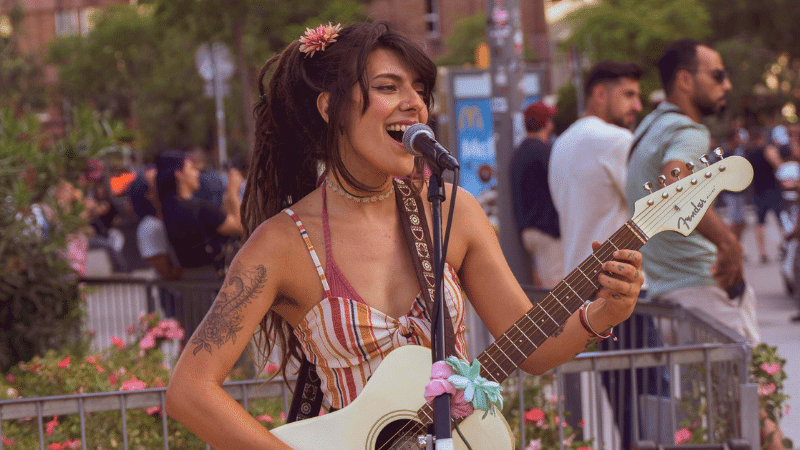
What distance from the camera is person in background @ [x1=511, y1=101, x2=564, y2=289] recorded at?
7.73m

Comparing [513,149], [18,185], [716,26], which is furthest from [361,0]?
[18,185]

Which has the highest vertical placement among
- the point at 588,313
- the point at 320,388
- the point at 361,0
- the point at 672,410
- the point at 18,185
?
the point at 361,0

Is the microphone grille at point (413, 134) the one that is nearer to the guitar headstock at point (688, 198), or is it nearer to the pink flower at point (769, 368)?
the guitar headstock at point (688, 198)

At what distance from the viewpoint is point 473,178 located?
36.2 ft

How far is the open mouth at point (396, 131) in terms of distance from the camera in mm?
2645

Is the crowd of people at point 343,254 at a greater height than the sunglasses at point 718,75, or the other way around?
the sunglasses at point 718,75

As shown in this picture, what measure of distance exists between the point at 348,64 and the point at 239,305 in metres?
0.67

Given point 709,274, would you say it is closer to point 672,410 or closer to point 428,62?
point 672,410

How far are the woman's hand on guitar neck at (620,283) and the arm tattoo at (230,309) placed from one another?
841 mm

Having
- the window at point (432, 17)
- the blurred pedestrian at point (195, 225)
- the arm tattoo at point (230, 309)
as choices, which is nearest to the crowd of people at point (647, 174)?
the arm tattoo at point (230, 309)

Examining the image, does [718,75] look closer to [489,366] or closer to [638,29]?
[489,366]

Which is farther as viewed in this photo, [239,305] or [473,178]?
[473,178]

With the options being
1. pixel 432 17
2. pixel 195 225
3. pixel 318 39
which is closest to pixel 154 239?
pixel 195 225

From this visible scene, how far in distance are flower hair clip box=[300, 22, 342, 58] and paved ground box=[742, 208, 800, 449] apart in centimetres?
444
